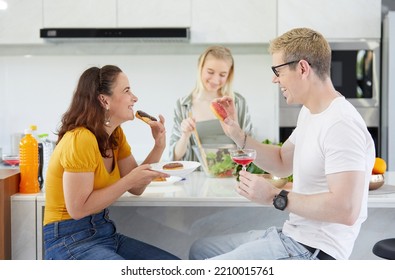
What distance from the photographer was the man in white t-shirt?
1.07 m

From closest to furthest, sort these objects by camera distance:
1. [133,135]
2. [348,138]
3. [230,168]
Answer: [348,138], [230,168], [133,135]

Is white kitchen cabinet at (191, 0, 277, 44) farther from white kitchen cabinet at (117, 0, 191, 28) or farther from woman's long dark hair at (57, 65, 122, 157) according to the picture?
woman's long dark hair at (57, 65, 122, 157)

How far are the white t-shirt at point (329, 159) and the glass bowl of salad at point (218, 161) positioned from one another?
19.5 inches

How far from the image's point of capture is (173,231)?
5.47 feet

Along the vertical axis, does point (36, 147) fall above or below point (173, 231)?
above

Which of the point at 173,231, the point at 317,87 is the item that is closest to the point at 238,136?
the point at 317,87

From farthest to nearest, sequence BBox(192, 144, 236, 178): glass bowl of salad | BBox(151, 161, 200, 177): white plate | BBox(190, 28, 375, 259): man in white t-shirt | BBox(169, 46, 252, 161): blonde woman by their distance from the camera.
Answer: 1. BBox(169, 46, 252, 161): blonde woman
2. BBox(192, 144, 236, 178): glass bowl of salad
3. BBox(151, 161, 200, 177): white plate
4. BBox(190, 28, 375, 259): man in white t-shirt

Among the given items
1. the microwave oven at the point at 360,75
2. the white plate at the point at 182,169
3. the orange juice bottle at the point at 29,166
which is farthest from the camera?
the microwave oven at the point at 360,75

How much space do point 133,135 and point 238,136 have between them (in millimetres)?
1745

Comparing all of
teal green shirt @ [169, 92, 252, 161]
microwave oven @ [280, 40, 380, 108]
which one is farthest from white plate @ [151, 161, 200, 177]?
microwave oven @ [280, 40, 380, 108]

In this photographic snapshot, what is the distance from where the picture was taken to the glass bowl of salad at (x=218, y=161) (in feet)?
5.69

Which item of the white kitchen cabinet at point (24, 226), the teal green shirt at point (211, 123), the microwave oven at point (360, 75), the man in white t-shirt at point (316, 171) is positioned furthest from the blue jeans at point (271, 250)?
the microwave oven at point (360, 75)

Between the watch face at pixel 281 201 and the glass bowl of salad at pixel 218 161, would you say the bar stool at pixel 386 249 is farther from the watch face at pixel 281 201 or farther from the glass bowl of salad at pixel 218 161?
the glass bowl of salad at pixel 218 161
